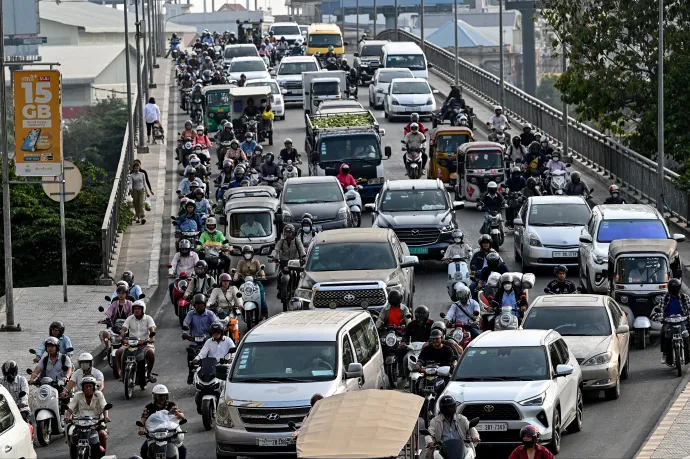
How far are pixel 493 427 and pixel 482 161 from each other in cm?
2119

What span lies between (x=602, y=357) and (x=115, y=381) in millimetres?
7799

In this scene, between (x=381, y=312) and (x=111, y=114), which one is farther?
(x=111, y=114)

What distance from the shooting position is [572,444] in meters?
19.8

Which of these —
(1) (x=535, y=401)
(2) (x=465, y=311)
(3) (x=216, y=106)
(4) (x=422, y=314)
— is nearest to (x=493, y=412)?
(1) (x=535, y=401)

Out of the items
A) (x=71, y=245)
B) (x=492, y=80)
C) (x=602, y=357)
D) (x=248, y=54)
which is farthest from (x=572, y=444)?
(x=248, y=54)

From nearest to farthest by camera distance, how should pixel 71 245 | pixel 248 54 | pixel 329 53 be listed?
1. pixel 71 245
2. pixel 248 54
3. pixel 329 53

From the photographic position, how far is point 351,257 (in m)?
26.8

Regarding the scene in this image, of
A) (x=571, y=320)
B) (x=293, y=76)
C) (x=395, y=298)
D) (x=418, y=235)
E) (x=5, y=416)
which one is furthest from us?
(x=293, y=76)

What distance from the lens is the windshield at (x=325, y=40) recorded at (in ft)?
260

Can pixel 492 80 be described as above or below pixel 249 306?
above

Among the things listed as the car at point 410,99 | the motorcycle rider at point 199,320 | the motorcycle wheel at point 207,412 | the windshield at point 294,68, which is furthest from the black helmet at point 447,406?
the windshield at point 294,68

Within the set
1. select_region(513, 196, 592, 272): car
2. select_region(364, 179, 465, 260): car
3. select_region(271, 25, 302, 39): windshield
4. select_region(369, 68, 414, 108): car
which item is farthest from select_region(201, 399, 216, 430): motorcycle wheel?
select_region(271, 25, 302, 39): windshield

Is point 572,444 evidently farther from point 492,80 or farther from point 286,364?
point 492,80

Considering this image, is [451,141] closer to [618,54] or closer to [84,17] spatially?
[618,54]
